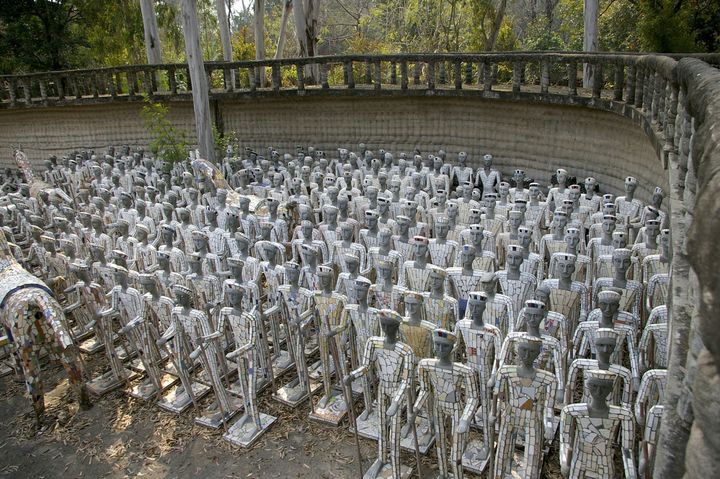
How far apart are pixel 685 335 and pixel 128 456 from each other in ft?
19.5

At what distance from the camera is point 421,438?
6391mm

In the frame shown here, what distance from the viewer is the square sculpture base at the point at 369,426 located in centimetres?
653

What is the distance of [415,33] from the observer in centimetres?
3048

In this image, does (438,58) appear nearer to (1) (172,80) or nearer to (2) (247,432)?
(1) (172,80)

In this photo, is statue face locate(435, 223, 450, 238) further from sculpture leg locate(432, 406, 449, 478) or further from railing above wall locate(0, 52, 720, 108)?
railing above wall locate(0, 52, 720, 108)

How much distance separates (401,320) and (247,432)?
243 centimetres

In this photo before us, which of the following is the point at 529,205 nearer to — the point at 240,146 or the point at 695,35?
the point at 695,35

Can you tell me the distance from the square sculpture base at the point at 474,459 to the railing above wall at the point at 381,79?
19.0 ft

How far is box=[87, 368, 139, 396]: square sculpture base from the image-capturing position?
25.5ft

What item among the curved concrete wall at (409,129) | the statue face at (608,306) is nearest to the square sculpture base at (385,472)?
the statue face at (608,306)

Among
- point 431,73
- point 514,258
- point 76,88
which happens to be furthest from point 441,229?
point 76,88

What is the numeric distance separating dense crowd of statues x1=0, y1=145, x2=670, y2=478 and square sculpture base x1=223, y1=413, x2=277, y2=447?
0.07ft

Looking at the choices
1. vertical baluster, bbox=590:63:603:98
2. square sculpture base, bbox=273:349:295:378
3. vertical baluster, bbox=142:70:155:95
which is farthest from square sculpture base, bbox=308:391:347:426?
vertical baluster, bbox=142:70:155:95

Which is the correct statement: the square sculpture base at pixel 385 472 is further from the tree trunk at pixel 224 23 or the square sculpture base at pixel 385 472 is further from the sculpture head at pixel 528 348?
the tree trunk at pixel 224 23
